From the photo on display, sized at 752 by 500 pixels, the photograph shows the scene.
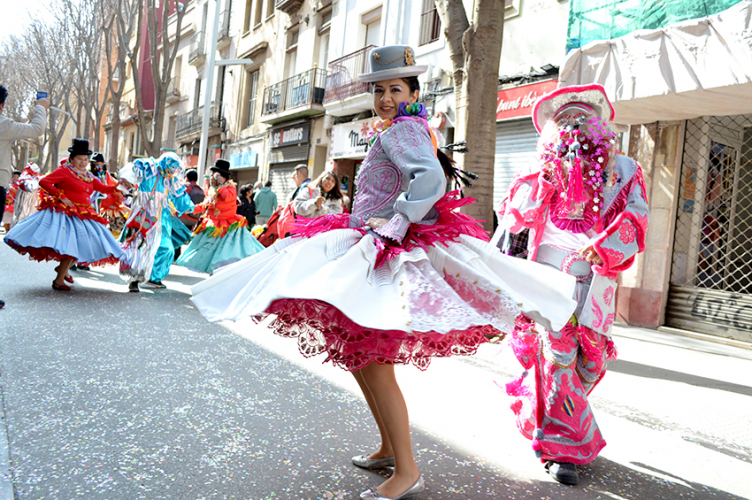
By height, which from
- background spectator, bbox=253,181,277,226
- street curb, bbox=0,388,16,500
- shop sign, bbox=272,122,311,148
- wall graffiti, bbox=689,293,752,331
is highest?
shop sign, bbox=272,122,311,148

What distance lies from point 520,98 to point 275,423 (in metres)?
9.17

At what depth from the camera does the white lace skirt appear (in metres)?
2.13

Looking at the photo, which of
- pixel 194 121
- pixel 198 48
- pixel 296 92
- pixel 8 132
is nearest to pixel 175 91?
pixel 198 48

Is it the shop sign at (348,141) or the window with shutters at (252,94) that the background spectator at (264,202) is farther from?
the window with shutters at (252,94)

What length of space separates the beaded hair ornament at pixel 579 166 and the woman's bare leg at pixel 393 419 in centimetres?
146

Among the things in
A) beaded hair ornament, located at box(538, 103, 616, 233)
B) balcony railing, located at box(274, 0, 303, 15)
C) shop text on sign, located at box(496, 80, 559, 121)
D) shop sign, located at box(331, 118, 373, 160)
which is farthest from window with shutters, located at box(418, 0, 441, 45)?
beaded hair ornament, located at box(538, 103, 616, 233)

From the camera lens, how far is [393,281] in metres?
2.31

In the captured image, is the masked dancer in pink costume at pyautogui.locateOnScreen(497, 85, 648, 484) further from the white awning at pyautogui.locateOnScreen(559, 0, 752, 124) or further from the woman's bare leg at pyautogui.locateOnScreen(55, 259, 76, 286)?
the woman's bare leg at pyautogui.locateOnScreen(55, 259, 76, 286)

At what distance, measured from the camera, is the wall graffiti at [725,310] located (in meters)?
7.75

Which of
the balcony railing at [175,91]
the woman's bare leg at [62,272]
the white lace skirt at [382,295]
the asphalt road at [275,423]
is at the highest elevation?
the balcony railing at [175,91]

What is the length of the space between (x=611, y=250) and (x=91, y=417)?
2844 mm

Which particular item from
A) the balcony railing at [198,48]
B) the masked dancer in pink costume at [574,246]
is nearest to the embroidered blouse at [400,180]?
the masked dancer in pink costume at [574,246]

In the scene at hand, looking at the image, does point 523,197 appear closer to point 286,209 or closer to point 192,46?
point 286,209

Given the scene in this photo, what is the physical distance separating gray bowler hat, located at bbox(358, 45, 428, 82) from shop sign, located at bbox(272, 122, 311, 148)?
17676mm
